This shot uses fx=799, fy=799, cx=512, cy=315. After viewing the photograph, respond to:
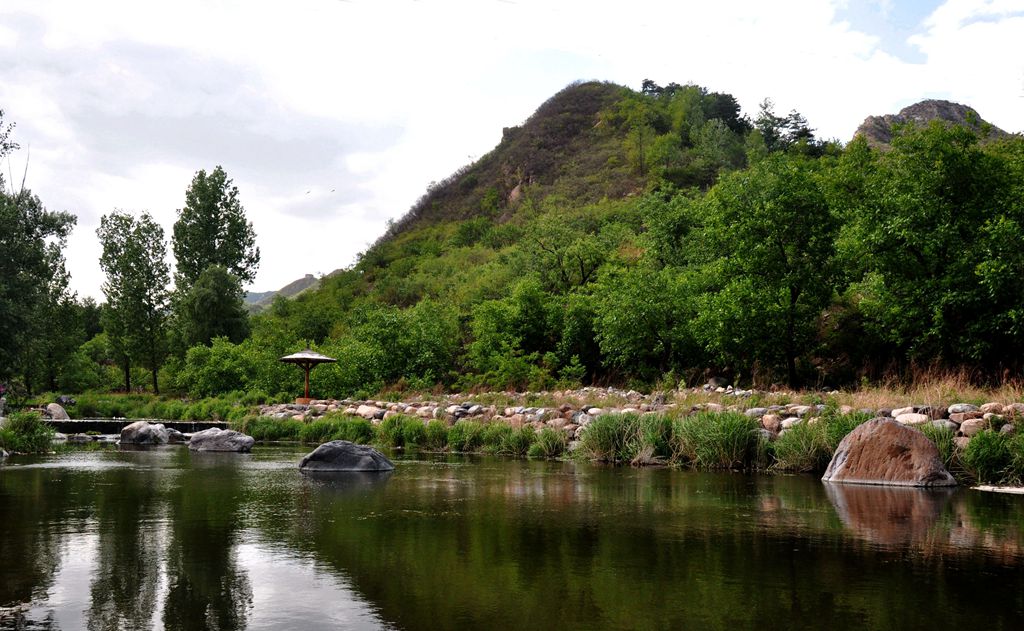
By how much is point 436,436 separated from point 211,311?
34091 mm

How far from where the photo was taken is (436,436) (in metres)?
21.1

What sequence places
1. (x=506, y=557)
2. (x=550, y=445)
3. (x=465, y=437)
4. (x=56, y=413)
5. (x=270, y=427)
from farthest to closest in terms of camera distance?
(x=56, y=413)
(x=270, y=427)
(x=465, y=437)
(x=550, y=445)
(x=506, y=557)

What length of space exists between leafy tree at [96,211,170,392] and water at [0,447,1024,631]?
40464 millimetres

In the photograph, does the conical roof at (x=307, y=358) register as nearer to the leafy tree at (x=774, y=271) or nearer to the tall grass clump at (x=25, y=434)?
the tall grass clump at (x=25, y=434)

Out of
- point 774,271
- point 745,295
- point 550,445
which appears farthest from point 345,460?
point 774,271

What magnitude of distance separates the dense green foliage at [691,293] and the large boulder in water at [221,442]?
236 inches

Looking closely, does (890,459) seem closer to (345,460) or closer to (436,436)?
(345,460)

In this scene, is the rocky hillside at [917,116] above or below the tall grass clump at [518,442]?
above

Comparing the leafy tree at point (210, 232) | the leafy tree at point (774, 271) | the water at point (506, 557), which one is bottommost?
the water at point (506, 557)

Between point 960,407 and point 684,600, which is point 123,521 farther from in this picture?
point 960,407

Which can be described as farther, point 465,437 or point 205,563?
point 465,437

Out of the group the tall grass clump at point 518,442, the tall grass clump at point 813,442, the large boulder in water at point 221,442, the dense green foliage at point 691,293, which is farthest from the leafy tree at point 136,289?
the tall grass clump at point 813,442

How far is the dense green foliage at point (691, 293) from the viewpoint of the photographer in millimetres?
19734

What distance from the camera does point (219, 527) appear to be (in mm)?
8602
